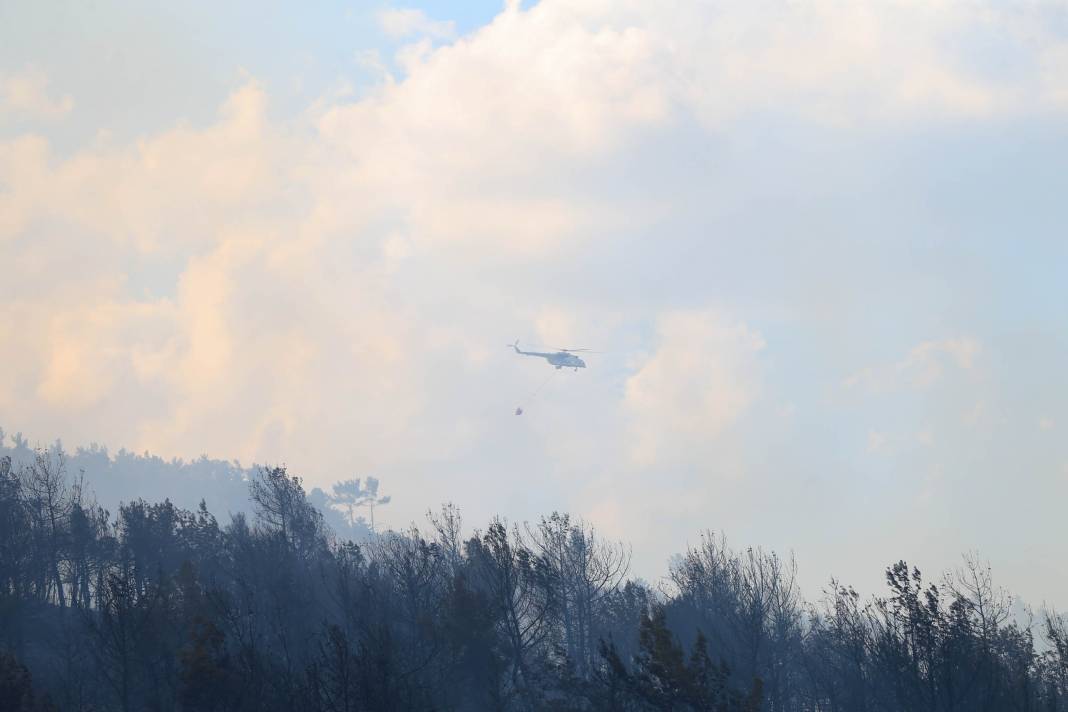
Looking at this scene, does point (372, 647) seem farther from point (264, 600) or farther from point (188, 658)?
point (264, 600)

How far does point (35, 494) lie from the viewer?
6150 cm

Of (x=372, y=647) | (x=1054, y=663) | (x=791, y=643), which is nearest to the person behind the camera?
(x=372, y=647)

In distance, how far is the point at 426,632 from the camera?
38.4m

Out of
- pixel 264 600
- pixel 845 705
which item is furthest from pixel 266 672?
pixel 264 600

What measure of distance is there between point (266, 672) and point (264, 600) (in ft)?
85.9

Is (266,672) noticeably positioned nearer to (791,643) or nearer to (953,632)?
(953,632)

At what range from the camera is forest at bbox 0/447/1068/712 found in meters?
25.0

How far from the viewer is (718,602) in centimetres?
5466

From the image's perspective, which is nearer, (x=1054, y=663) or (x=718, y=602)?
(x=1054, y=663)

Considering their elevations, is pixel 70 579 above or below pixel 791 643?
above

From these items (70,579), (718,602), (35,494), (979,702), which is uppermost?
(35,494)

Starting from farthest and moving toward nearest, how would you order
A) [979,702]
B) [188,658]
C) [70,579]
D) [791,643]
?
[70,579] → [791,643] → [979,702] → [188,658]

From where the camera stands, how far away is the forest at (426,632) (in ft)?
82.0

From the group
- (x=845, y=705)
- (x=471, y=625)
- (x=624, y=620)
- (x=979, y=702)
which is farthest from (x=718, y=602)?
Result: (x=979, y=702)
